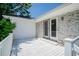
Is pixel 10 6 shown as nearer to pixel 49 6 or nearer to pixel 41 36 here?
pixel 49 6

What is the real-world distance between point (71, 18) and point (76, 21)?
0.39 m

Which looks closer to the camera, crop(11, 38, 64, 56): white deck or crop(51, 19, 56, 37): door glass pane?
crop(11, 38, 64, 56): white deck

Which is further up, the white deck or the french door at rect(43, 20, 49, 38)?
the french door at rect(43, 20, 49, 38)

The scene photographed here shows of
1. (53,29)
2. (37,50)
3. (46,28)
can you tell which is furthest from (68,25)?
(46,28)

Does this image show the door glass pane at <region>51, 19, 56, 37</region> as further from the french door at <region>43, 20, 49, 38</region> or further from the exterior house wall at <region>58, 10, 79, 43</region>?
the french door at <region>43, 20, 49, 38</region>

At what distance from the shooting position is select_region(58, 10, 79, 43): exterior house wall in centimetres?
671

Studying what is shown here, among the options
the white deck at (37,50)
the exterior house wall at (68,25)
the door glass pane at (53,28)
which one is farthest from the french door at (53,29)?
the white deck at (37,50)

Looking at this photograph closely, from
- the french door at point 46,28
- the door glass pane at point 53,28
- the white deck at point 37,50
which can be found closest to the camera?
the white deck at point 37,50

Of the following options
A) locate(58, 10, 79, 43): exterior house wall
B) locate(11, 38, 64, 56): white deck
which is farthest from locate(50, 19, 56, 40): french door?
locate(11, 38, 64, 56): white deck

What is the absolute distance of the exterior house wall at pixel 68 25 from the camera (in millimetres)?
6711

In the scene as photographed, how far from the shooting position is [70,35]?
7.17m

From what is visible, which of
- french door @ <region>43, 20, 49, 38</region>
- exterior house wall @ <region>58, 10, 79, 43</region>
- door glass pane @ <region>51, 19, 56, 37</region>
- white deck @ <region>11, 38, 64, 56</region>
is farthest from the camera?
french door @ <region>43, 20, 49, 38</region>

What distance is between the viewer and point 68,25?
24.1 ft

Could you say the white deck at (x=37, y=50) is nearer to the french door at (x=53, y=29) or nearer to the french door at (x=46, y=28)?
the french door at (x=53, y=29)
